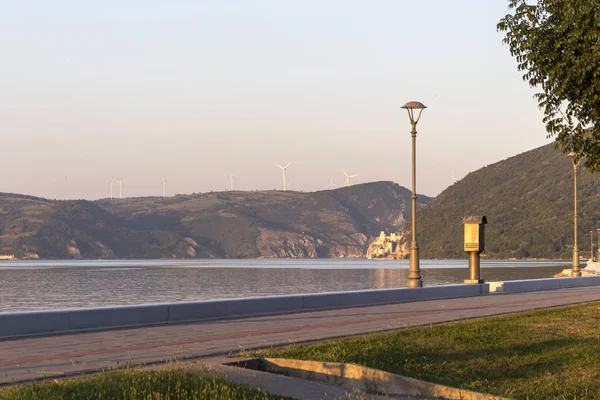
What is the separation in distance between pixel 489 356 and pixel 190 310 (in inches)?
383

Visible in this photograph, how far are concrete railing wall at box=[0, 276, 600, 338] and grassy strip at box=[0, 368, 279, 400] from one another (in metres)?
7.96

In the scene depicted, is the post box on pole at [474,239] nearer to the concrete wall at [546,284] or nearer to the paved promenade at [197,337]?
the concrete wall at [546,284]

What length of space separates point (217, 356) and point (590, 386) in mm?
5818

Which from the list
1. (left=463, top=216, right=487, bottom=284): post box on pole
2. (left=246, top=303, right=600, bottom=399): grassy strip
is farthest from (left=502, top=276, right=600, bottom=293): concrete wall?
(left=246, top=303, right=600, bottom=399): grassy strip

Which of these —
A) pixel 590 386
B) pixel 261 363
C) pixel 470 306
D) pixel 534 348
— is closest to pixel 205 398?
pixel 261 363

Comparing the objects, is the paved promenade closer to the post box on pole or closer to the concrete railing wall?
the concrete railing wall

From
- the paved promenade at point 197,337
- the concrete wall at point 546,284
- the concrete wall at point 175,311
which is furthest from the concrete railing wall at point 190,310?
the concrete wall at point 546,284

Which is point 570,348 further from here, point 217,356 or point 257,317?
point 257,317

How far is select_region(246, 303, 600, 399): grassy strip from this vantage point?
39.7 feet

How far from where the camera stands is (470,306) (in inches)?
1125

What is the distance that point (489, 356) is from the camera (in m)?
14.5

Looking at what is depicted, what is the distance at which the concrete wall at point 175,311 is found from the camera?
1862cm

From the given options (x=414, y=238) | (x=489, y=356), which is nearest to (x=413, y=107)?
(x=414, y=238)

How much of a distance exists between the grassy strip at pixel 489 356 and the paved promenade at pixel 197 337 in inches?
74.9
